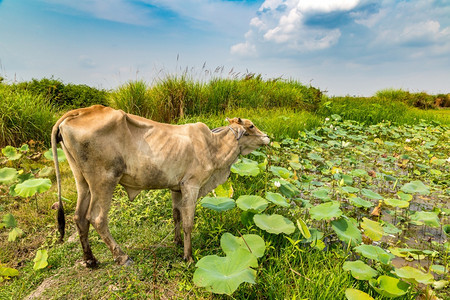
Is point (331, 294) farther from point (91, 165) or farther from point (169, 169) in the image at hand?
point (91, 165)

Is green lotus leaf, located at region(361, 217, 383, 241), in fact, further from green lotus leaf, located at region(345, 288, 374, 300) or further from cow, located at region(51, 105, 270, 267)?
cow, located at region(51, 105, 270, 267)

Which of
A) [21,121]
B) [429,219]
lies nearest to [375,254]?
[429,219]

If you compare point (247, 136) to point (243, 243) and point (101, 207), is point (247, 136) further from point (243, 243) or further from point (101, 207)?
point (101, 207)

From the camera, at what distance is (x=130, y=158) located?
2176 mm

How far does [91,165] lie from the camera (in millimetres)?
2078

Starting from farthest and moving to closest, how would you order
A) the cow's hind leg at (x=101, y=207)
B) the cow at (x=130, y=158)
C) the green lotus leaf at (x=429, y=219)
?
the green lotus leaf at (x=429, y=219)
the cow's hind leg at (x=101, y=207)
the cow at (x=130, y=158)

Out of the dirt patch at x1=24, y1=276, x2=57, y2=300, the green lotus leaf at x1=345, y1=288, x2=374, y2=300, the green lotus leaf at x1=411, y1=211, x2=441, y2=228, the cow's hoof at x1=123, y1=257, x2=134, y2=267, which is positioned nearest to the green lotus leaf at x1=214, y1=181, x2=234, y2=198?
the cow's hoof at x1=123, y1=257, x2=134, y2=267

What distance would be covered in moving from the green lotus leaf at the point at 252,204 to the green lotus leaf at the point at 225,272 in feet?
2.29

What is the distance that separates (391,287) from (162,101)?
249 inches

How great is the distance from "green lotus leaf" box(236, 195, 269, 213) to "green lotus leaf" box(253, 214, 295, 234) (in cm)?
10

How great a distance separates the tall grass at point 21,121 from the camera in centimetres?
586

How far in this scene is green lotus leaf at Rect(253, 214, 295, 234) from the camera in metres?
2.51

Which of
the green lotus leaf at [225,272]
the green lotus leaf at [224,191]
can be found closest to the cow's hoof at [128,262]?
the green lotus leaf at [225,272]

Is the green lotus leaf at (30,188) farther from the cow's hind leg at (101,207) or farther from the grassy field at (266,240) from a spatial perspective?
the cow's hind leg at (101,207)
